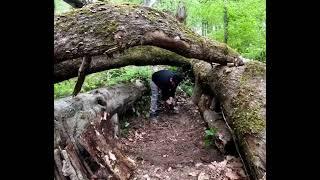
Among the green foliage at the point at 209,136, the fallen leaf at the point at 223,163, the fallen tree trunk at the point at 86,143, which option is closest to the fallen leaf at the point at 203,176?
the fallen leaf at the point at 223,163

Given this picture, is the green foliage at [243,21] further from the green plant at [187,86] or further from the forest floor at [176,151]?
the forest floor at [176,151]

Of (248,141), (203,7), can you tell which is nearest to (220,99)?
(248,141)

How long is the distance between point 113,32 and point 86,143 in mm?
1902

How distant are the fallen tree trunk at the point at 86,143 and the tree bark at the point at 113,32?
125 cm

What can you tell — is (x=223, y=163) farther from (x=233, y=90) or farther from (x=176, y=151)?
(x=233, y=90)

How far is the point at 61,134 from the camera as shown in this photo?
213 inches

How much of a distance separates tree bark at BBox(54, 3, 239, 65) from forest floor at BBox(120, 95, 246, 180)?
2.10m

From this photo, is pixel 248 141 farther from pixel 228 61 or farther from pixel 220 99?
pixel 228 61

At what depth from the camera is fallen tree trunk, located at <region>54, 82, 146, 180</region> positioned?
5.07 m

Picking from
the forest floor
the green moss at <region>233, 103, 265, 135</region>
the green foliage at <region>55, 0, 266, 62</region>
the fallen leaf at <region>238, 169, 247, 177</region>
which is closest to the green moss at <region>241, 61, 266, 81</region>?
the green moss at <region>233, 103, 265, 135</region>

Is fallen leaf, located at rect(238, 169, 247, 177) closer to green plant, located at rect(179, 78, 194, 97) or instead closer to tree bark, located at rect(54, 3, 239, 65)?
tree bark, located at rect(54, 3, 239, 65)

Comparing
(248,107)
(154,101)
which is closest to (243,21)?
(154,101)
